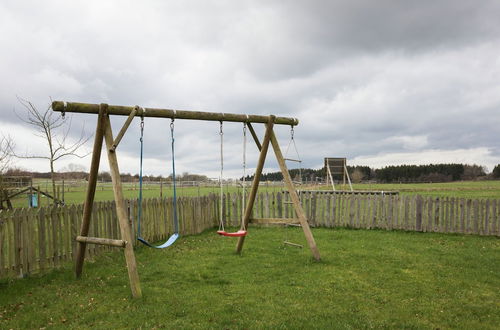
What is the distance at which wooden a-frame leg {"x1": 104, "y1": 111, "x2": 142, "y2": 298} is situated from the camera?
5582mm

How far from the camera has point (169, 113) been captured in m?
6.78

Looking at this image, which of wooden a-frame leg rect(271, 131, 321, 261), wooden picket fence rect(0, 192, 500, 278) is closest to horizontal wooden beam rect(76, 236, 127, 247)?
wooden picket fence rect(0, 192, 500, 278)

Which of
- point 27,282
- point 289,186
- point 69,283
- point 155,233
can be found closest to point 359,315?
point 289,186

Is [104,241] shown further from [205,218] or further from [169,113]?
[205,218]

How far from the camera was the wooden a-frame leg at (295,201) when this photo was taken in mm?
7680

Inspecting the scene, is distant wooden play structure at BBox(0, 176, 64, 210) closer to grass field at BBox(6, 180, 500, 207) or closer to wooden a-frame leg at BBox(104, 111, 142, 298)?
grass field at BBox(6, 180, 500, 207)

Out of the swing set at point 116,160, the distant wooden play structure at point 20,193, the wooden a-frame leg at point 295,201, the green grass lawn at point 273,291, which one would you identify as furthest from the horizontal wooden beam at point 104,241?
the distant wooden play structure at point 20,193

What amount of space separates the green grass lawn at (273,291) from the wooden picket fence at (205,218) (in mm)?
482

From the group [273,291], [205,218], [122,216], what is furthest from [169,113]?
[205,218]

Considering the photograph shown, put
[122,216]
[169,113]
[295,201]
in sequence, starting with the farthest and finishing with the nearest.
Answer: [295,201] → [169,113] → [122,216]

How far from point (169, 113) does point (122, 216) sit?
2056mm

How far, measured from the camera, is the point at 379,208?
40.6 ft

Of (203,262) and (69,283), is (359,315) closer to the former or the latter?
(203,262)

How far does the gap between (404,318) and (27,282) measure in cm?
604
